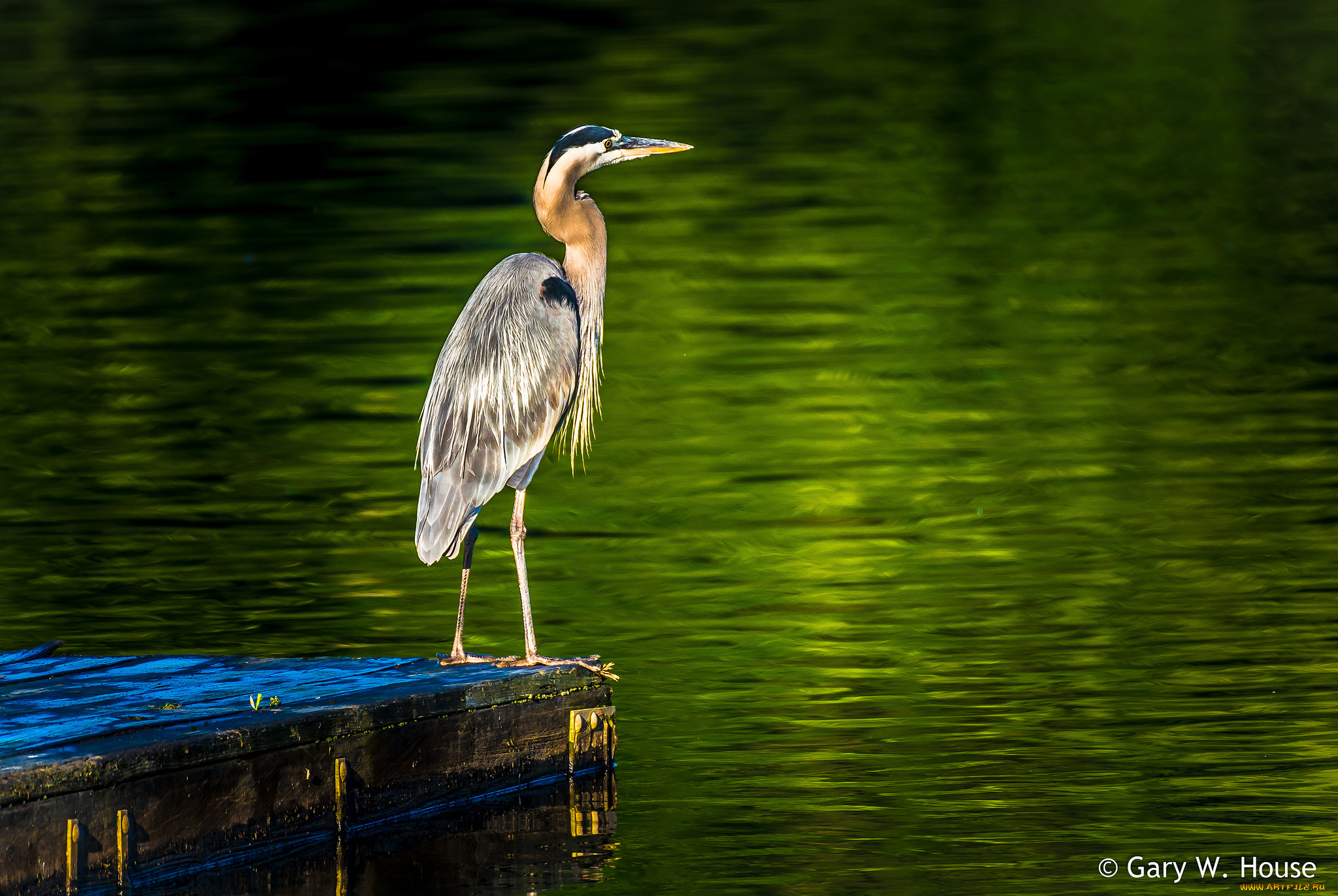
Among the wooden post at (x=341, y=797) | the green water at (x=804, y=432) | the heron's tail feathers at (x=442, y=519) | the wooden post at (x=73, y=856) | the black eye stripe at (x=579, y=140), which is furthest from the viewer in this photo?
the black eye stripe at (x=579, y=140)

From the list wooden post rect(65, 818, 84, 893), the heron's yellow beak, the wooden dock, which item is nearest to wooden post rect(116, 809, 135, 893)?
the wooden dock

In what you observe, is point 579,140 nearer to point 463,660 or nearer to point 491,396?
point 491,396

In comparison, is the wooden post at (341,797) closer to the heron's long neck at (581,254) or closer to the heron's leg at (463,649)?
the heron's leg at (463,649)

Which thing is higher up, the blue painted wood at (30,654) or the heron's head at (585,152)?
the heron's head at (585,152)

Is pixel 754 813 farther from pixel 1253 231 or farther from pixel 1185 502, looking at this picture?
pixel 1253 231

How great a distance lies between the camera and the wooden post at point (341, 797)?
331 inches

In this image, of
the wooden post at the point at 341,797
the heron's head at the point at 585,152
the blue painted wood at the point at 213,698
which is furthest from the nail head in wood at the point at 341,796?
the heron's head at the point at 585,152

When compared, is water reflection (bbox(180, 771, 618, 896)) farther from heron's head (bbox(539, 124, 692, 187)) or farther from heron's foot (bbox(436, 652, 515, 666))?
heron's head (bbox(539, 124, 692, 187))

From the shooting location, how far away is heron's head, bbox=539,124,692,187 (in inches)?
396

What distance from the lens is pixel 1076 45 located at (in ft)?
135

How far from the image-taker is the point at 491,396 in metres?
9.58

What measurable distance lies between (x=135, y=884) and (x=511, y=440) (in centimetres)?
279

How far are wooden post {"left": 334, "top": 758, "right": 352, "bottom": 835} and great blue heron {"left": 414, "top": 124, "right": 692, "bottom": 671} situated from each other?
41.6 inches

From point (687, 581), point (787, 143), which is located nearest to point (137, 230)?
point (787, 143)
